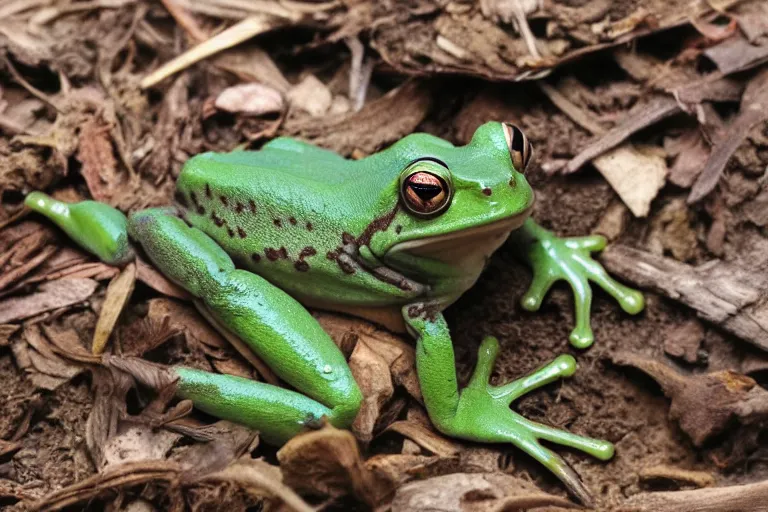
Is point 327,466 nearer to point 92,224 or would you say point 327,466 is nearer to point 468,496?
point 468,496

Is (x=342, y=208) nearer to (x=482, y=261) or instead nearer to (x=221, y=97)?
(x=482, y=261)

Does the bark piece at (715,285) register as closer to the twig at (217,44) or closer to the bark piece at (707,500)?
the bark piece at (707,500)

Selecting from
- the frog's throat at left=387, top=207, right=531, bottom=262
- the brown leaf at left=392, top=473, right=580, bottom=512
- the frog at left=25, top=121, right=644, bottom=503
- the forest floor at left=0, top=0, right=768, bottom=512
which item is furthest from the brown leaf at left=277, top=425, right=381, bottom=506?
the frog's throat at left=387, top=207, right=531, bottom=262

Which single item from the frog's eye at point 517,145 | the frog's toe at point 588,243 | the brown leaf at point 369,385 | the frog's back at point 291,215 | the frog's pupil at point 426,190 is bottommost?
the brown leaf at point 369,385

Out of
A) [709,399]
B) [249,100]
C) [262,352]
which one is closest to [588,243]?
[709,399]

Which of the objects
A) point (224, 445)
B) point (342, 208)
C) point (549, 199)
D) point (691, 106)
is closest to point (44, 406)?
point (224, 445)

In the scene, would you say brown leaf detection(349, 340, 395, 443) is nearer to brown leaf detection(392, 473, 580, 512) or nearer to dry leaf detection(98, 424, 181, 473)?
brown leaf detection(392, 473, 580, 512)

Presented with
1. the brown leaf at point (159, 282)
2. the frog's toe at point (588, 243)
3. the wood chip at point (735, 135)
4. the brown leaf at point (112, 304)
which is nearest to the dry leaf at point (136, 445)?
the brown leaf at point (112, 304)
